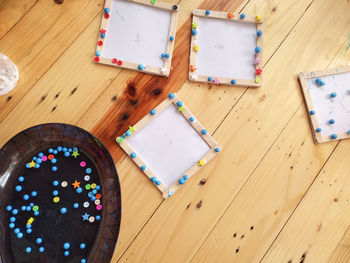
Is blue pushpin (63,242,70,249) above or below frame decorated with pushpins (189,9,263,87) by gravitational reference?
below

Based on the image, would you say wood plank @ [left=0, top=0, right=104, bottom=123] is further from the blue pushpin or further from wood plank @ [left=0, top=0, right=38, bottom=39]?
the blue pushpin

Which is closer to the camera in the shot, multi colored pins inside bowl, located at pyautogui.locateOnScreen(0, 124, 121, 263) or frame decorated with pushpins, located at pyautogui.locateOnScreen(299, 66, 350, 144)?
multi colored pins inside bowl, located at pyautogui.locateOnScreen(0, 124, 121, 263)

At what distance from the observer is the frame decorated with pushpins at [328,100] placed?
2.86 feet

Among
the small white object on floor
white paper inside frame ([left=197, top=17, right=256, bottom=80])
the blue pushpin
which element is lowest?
the blue pushpin

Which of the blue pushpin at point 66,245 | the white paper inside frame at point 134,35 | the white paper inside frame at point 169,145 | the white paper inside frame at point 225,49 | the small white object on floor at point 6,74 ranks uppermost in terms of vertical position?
the white paper inside frame at point 225,49

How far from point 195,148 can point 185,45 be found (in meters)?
0.32

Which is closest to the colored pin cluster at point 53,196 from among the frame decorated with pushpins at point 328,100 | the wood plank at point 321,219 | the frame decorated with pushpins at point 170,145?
the frame decorated with pushpins at point 170,145

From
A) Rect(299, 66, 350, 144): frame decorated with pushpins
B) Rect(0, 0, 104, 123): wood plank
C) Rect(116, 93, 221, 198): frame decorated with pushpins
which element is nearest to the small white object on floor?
Rect(0, 0, 104, 123): wood plank

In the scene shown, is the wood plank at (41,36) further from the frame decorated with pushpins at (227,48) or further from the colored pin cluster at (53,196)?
the frame decorated with pushpins at (227,48)

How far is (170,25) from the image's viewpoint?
2.78ft

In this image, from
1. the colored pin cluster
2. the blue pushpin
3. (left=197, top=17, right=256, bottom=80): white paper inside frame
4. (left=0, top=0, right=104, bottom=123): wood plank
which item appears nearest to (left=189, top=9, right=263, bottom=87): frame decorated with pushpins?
(left=197, top=17, right=256, bottom=80): white paper inside frame

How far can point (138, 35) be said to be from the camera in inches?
33.2

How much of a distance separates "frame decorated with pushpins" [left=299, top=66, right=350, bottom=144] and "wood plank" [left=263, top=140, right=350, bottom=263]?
0.06 meters

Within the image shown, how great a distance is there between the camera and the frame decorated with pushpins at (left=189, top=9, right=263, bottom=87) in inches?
33.6
